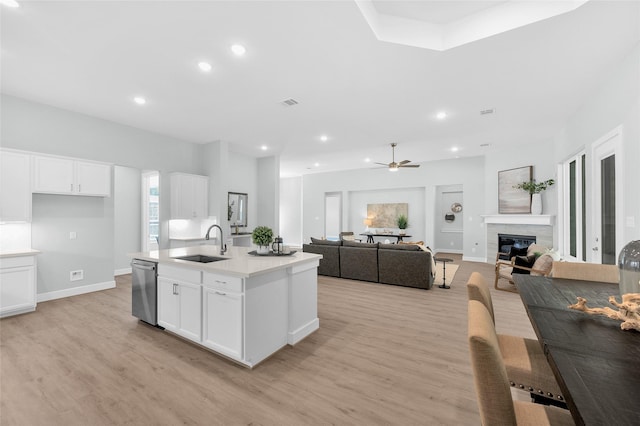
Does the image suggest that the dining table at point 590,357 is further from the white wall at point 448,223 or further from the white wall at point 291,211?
the white wall at point 291,211

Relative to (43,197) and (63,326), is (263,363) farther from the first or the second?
(43,197)

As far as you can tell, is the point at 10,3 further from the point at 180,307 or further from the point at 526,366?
the point at 526,366

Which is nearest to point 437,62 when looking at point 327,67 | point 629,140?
point 327,67

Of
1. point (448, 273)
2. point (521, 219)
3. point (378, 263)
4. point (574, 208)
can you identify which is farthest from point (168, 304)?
point (521, 219)

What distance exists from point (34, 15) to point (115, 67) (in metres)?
0.80

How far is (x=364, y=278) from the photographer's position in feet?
18.1

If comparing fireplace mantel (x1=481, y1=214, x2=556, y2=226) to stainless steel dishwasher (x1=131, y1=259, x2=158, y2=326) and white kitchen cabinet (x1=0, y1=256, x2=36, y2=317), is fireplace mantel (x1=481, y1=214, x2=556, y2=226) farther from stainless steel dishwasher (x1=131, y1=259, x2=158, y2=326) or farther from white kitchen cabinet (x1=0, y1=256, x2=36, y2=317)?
white kitchen cabinet (x1=0, y1=256, x2=36, y2=317)

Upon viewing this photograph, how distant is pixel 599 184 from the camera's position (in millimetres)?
3619

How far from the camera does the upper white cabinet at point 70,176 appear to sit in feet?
13.1

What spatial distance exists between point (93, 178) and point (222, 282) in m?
3.79

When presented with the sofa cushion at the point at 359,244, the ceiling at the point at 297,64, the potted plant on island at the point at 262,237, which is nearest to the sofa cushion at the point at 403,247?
the sofa cushion at the point at 359,244

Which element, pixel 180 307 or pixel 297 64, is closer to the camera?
pixel 180 307

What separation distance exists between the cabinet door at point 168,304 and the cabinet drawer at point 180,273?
7 cm

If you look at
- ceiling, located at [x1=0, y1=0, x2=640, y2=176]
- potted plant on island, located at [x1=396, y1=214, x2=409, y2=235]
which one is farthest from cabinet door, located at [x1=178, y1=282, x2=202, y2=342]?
potted plant on island, located at [x1=396, y1=214, x2=409, y2=235]
